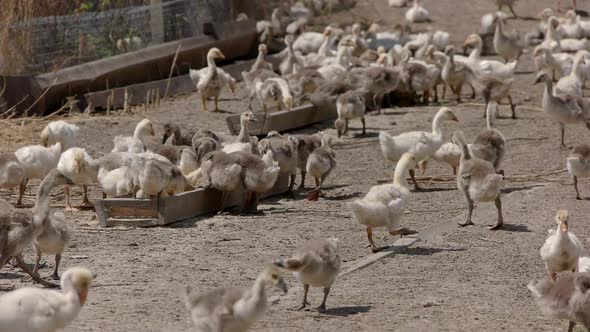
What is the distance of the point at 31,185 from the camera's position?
13.4 meters

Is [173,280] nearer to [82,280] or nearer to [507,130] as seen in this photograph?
[82,280]

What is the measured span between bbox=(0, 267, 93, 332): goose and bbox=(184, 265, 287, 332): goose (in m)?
0.71

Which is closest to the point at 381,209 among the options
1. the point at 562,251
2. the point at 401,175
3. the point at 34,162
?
the point at 401,175

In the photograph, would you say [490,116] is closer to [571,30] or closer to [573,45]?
[573,45]

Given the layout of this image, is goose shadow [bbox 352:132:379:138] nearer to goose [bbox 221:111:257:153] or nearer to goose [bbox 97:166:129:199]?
goose [bbox 221:111:257:153]

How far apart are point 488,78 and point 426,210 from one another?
6.47 meters

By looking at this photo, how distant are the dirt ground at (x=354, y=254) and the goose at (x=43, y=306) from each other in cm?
92

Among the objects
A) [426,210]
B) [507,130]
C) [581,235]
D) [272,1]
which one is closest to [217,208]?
[426,210]

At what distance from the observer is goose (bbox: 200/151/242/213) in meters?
11.7

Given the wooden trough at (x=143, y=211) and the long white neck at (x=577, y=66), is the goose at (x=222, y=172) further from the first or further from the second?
the long white neck at (x=577, y=66)

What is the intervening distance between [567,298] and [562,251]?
142cm

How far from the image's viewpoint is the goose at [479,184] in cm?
1127

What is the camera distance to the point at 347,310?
8.47 m

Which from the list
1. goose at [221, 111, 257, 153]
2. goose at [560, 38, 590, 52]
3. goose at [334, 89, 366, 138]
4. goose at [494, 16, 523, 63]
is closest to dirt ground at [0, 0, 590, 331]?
goose at [334, 89, 366, 138]
